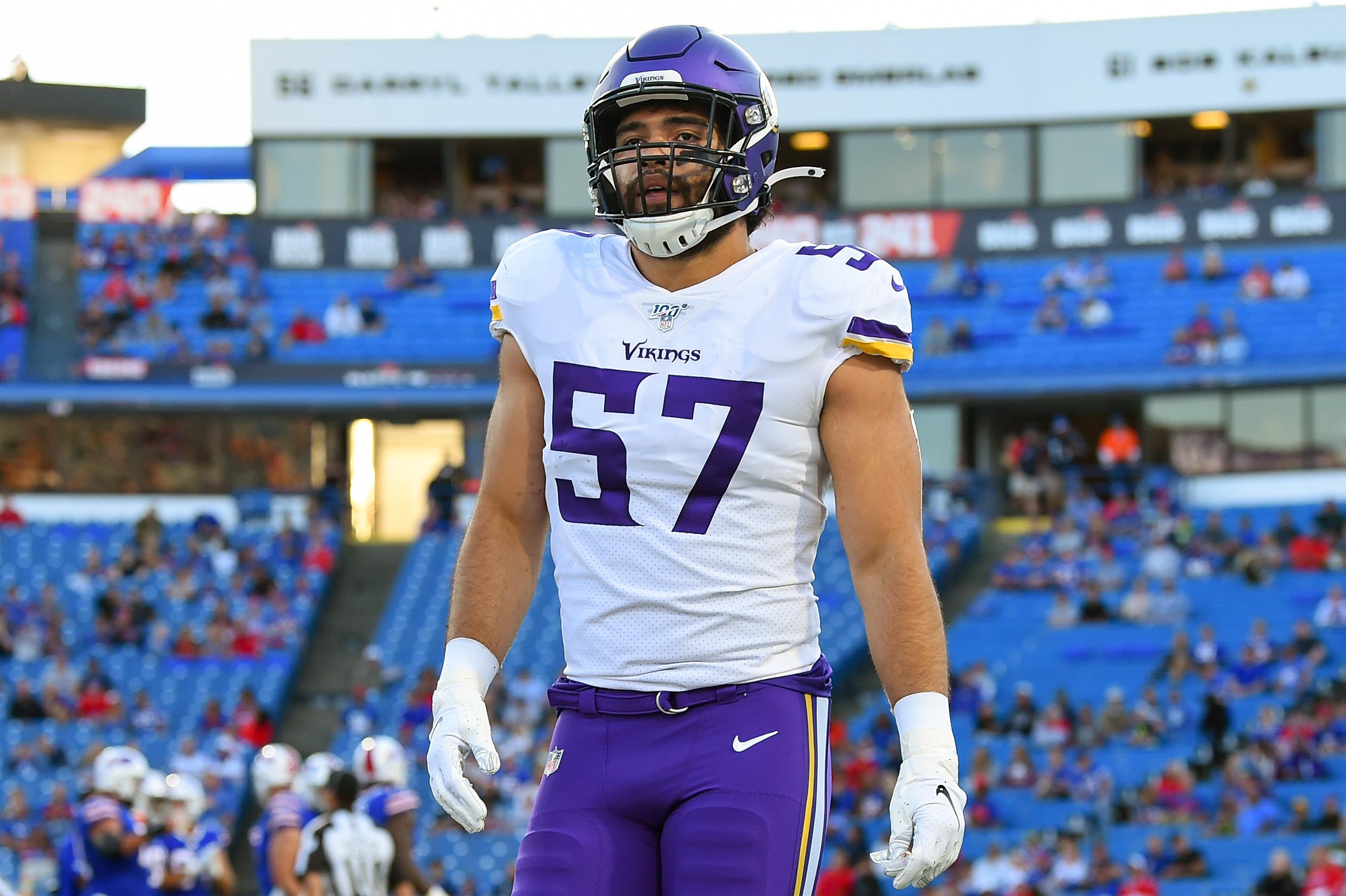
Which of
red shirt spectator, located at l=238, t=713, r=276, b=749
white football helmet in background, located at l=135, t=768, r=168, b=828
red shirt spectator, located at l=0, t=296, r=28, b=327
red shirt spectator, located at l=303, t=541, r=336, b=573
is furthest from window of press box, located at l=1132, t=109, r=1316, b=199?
white football helmet in background, located at l=135, t=768, r=168, b=828

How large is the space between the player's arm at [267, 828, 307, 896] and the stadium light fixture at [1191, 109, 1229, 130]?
80.9 ft

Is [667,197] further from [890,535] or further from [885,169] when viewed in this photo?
[885,169]

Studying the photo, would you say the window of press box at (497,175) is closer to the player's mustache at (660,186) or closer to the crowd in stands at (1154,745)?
the crowd in stands at (1154,745)

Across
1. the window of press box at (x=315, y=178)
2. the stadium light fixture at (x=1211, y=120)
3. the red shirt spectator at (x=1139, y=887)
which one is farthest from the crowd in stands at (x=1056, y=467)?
the window of press box at (x=315, y=178)

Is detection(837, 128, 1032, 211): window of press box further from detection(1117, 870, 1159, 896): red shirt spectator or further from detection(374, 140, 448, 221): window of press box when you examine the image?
detection(1117, 870, 1159, 896): red shirt spectator

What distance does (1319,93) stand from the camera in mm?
29859

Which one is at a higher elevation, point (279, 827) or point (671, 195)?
point (671, 195)

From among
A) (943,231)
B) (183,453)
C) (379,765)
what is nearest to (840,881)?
(379,765)

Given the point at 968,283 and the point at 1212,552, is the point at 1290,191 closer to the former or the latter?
the point at 968,283

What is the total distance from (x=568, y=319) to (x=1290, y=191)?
2775cm

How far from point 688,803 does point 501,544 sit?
730 millimetres

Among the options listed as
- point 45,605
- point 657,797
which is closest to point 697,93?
point 657,797

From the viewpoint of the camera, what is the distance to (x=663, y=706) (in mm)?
3523

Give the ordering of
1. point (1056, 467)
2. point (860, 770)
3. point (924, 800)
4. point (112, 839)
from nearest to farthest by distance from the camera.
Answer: point (924, 800), point (112, 839), point (860, 770), point (1056, 467)
